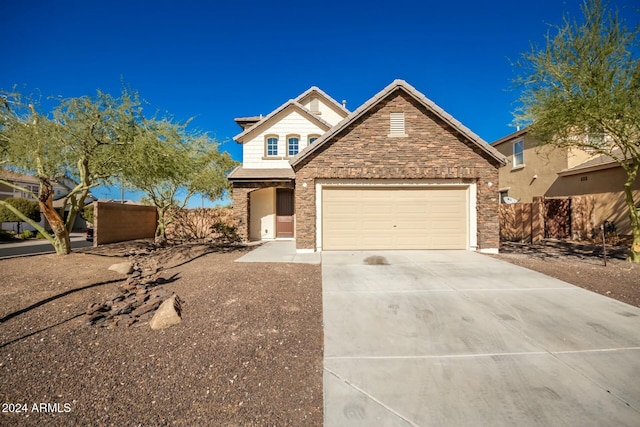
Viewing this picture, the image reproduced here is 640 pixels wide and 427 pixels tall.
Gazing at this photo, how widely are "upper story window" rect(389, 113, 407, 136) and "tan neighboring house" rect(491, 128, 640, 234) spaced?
550 centimetres

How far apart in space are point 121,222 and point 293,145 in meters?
10.3

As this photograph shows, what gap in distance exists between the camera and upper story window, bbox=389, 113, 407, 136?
10.8 metres

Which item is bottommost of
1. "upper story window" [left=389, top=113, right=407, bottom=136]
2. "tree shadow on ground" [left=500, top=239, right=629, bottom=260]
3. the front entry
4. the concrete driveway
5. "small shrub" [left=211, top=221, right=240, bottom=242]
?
the concrete driveway

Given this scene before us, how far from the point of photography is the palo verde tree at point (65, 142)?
819cm

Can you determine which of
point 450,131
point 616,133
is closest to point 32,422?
point 450,131

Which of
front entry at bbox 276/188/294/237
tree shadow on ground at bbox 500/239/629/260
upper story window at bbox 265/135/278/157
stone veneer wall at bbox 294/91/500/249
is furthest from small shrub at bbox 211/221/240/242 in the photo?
tree shadow on ground at bbox 500/239/629/260

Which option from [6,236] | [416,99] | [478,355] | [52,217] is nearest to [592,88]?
[416,99]

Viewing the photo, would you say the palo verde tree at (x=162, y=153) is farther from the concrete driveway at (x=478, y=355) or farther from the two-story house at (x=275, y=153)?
the concrete driveway at (x=478, y=355)

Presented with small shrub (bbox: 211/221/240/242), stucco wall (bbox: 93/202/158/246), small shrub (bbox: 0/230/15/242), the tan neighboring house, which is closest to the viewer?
stucco wall (bbox: 93/202/158/246)

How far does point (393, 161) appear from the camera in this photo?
1073 cm

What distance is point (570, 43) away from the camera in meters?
8.88

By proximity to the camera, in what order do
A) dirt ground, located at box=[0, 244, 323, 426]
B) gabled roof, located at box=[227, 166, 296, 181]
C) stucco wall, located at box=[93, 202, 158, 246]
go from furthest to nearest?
gabled roof, located at box=[227, 166, 296, 181] → stucco wall, located at box=[93, 202, 158, 246] → dirt ground, located at box=[0, 244, 323, 426]

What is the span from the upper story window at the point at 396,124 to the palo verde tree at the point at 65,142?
Answer: 29.2ft

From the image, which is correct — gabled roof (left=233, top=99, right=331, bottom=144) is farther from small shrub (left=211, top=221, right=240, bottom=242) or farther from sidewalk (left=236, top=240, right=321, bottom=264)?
sidewalk (left=236, top=240, right=321, bottom=264)
